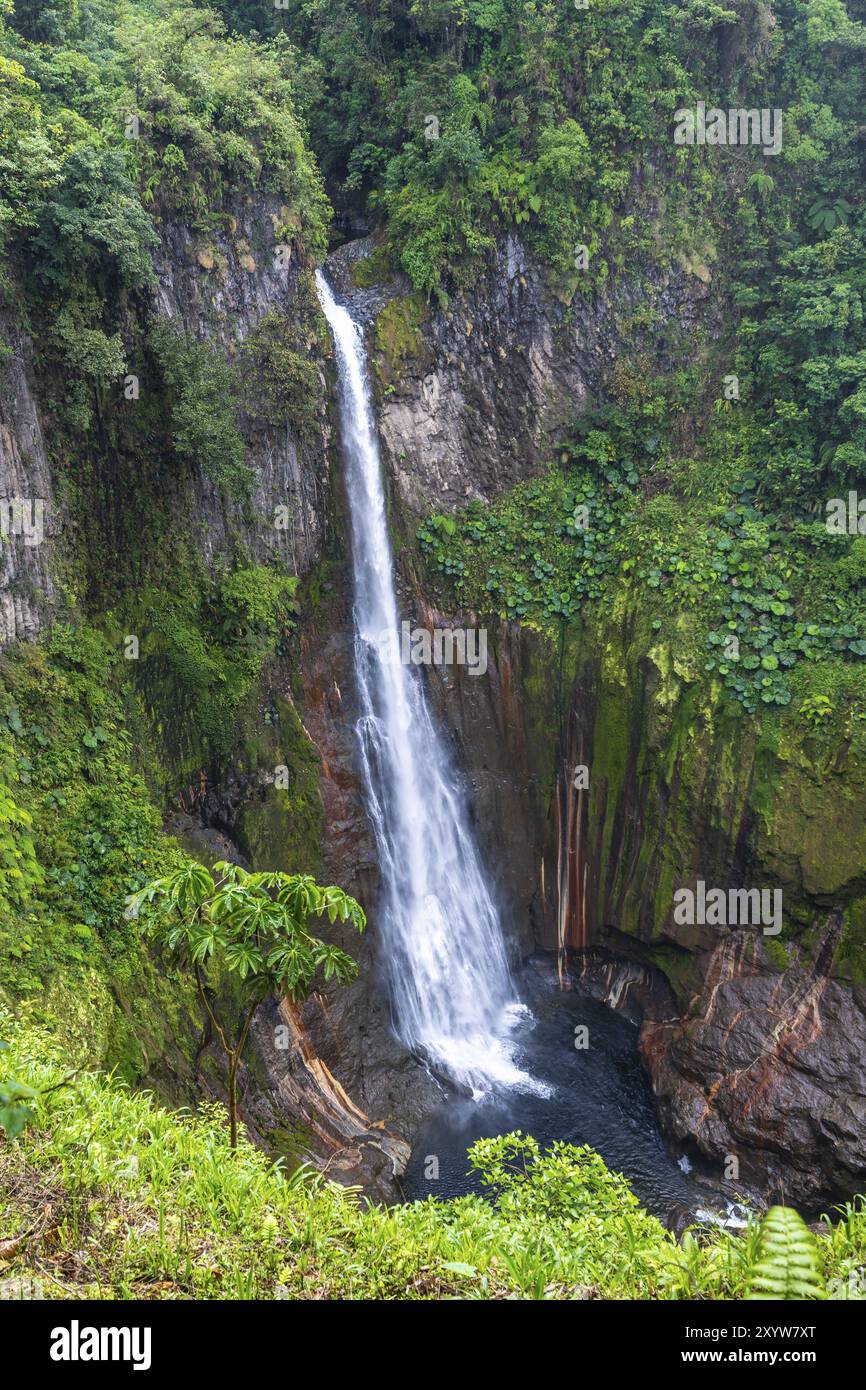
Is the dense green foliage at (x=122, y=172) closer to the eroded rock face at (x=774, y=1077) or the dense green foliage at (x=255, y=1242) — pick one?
the dense green foliage at (x=255, y=1242)

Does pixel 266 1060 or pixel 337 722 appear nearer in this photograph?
pixel 266 1060

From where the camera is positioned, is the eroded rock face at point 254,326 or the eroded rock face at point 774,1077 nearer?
the eroded rock face at point 774,1077

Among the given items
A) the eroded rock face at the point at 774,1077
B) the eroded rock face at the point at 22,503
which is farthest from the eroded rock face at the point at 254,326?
the eroded rock face at the point at 774,1077

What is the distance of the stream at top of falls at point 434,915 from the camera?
38.8ft

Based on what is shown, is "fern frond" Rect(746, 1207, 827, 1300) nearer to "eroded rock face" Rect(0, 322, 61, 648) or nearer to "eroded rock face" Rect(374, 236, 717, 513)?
"eroded rock face" Rect(0, 322, 61, 648)

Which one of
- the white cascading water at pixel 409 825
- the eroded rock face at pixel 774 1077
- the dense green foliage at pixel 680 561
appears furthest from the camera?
the white cascading water at pixel 409 825

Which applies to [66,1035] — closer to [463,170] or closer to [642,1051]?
[642,1051]

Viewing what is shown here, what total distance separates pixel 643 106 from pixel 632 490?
646cm

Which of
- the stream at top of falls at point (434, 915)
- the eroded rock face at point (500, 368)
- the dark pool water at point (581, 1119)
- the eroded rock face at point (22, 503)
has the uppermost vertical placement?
the eroded rock face at point (500, 368)

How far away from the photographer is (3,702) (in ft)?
28.0

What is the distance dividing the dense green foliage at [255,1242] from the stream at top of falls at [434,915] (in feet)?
25.7

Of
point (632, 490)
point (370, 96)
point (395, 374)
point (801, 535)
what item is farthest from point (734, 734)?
point (370, 96)

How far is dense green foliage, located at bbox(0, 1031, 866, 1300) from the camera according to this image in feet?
10.8

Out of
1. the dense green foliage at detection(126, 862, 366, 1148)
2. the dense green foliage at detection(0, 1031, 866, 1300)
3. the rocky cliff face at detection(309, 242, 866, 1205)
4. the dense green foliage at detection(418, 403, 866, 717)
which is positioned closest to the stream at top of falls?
the rocky cliff face at detection(309, 242, 866, 1205)
